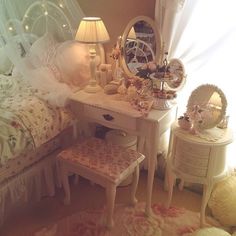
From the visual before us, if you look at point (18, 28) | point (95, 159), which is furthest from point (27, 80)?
point (95, 159)

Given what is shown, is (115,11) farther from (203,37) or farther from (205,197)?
(205,197)

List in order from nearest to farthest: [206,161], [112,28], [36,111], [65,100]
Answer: [206,161] < [36,111] < [65,100] < [112,28]

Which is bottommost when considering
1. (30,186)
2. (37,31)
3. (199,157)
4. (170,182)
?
(30,186)

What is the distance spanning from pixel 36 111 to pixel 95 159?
0.51m

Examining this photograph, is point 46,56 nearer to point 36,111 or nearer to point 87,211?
point 36,111

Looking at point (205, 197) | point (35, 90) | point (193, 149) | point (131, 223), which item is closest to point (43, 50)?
point (35, 90)

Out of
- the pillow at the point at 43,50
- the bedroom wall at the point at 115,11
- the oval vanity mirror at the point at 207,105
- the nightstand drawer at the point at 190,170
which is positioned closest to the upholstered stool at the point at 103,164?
the nightstand drawer at the point at 190,170

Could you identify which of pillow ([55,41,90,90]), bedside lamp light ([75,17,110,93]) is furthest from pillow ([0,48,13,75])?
bedside lamp light ([75,17,110,93])

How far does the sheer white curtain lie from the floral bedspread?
940 millimetres

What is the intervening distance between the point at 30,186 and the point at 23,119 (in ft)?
1.89

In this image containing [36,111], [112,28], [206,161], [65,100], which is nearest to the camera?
[206,161]

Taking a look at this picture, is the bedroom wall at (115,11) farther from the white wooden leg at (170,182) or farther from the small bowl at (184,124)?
the white wooden leg at (170,182)

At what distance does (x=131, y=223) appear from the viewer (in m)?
2.07

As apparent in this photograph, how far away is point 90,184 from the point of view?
8.11ft
